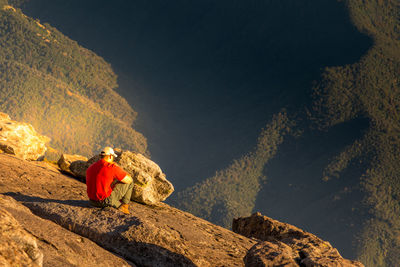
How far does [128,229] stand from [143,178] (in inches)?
289

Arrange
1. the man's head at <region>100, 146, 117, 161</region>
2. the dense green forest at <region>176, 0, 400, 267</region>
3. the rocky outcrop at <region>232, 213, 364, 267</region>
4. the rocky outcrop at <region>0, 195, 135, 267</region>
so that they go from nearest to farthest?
the rocky outcrop at <region>0, 195, 135, 267</region> < the rocky outcrop at <region>232, 213, 364, 267</region> < the man's head at <region>100, 146, 117, 161</region> < the dense green forest at <region>176, 0, 400, 267</region>

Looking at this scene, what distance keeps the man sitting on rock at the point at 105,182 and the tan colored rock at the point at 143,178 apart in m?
4.70

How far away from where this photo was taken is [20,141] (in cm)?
1948

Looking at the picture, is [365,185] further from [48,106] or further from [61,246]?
[61,246]

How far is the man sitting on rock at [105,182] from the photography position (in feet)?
35.9

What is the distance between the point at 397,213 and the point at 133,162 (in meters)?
162

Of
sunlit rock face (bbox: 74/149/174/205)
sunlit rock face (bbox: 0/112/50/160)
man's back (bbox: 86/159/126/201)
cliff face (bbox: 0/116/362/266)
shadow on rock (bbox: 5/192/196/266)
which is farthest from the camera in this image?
sunlit rock face (bbox: 0/112/50/160)

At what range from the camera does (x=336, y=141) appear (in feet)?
652

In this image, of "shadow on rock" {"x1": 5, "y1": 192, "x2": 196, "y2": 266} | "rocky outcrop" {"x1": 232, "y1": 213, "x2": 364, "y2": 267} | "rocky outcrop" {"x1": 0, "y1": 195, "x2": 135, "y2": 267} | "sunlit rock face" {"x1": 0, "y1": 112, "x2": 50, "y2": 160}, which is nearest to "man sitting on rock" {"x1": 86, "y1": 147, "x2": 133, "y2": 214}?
"shadow on rock" {"x1": 5, "y1": 192, "x2": 196, "y2": 266}

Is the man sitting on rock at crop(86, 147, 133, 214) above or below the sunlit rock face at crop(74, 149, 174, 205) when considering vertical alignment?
below

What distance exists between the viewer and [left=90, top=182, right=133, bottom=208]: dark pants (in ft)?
36.4

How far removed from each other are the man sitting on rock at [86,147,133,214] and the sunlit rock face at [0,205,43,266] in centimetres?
417

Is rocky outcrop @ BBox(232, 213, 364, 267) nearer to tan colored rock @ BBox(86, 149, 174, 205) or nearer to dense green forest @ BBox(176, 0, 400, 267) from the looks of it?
tan colored rock @ BBox(86, 149, 174, 205)

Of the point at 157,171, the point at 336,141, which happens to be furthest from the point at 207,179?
the point at 157,171
